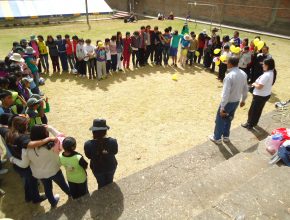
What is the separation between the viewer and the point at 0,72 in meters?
6.32

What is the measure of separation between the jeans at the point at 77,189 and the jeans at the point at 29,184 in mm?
666

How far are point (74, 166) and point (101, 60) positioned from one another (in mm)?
6424

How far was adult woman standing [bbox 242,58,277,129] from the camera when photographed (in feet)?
17.4

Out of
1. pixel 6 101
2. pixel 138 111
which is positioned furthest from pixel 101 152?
pixel 138 111

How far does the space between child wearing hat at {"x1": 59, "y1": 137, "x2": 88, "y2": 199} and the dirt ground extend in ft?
2.42

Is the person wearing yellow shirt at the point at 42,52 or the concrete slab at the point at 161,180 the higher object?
the person wearing yellow shirt at the point at 42,52

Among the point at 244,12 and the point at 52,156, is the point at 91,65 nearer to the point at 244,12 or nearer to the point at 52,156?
the point at 52,156

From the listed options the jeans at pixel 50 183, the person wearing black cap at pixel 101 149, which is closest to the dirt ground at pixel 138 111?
the jeans at pixel 50 183

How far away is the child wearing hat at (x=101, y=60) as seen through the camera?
9203 mm

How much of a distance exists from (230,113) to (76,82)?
6.26 meters

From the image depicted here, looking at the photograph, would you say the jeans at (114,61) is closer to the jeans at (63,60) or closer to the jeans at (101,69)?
the jeans at (101,69)

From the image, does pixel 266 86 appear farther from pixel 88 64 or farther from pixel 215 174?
pixel 88 64

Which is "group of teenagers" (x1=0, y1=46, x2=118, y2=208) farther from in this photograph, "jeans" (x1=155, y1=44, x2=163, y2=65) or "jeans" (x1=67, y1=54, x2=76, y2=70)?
"jeans" (x1=155, y1=44, x2=163, y2=65)

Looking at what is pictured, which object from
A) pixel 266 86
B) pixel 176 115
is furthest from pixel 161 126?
pixel 266 86
